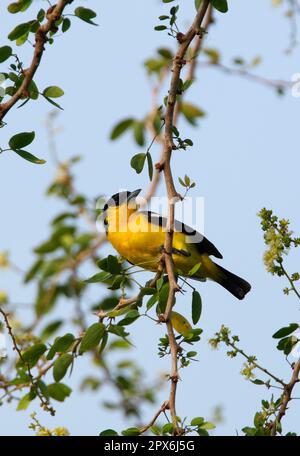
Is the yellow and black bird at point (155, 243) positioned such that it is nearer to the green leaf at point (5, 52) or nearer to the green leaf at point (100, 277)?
the green leaf at point (100, 277)

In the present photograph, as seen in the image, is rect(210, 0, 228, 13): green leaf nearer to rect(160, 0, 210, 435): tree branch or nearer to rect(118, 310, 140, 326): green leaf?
rect(160, 0, 210, 435): tree branch

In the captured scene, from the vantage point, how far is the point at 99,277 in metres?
3.75

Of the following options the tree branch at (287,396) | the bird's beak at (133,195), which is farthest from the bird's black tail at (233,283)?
the tree branch at (287,396)

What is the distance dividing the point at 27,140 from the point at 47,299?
117 cm

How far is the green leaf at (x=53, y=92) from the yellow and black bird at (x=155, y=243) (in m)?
1.79

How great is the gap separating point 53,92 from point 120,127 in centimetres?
128

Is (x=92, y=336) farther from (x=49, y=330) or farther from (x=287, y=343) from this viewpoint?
(x=49, y=330)

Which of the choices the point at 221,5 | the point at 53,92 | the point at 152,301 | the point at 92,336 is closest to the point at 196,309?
the point at 152,301

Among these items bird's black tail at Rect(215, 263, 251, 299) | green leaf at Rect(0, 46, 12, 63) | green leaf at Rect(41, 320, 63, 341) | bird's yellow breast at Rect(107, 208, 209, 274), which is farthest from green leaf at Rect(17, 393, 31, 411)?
bird's black tail at Rect(215, 263, 251, 299)

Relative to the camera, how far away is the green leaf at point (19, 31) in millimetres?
3681

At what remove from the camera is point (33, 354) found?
384cm
